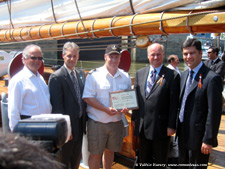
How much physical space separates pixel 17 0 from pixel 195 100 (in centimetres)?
391

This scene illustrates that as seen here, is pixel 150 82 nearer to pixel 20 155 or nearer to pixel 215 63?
pixel 20 155

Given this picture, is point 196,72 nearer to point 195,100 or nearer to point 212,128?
point 195,100

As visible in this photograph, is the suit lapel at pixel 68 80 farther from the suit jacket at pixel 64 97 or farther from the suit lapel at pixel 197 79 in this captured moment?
the suit lapel at pixel 197 79

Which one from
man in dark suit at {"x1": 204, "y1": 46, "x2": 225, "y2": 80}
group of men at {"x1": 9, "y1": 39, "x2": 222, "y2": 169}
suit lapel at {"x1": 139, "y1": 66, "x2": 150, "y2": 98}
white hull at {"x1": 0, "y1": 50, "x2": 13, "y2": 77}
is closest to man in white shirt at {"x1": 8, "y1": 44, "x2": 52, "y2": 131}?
group of men at {"x1": 9, "y1": 39, "x2": 222, "y2": 169}

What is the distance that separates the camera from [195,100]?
1.87 m

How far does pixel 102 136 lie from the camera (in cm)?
224

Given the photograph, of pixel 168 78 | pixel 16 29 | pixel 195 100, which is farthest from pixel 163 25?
pixel 16 29

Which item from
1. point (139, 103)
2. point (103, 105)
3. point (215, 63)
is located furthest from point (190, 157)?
point (215, 63)

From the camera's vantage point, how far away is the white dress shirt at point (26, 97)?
171cm

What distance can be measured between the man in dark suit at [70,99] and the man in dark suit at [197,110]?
3.19 feet

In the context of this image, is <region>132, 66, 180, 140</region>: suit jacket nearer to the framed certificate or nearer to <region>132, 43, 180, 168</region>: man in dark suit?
<region>132, 43, 180, 168</region>: man in dark suit

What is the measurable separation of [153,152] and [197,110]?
67 cm

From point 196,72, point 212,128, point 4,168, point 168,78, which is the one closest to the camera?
point 4,168

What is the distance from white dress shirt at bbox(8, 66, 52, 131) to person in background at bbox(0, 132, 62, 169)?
1.07 meters
